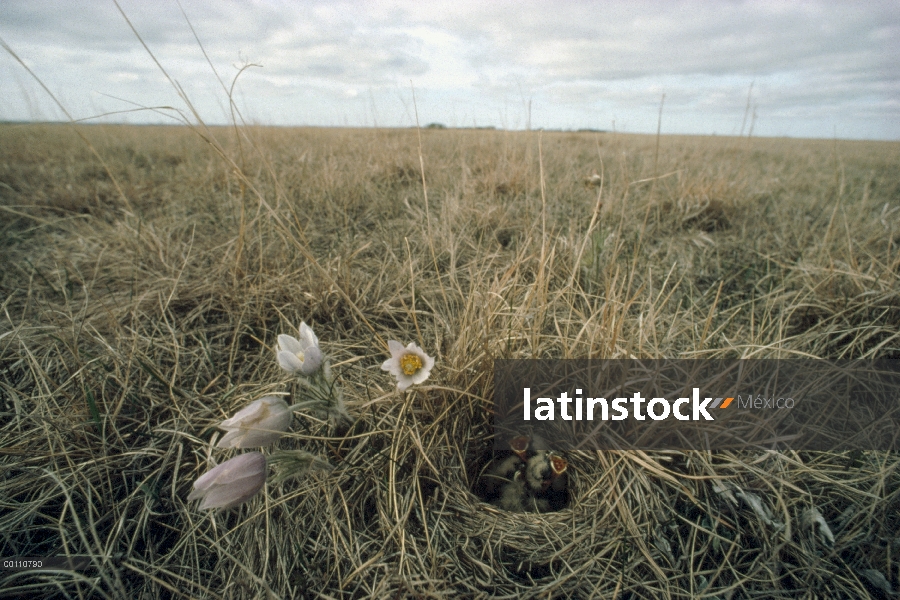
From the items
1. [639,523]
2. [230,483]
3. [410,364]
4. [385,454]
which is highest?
[410,364]

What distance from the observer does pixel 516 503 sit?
40.6 inches

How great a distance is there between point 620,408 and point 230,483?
38.6 inches

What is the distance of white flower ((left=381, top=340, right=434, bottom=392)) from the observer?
0.94 meters

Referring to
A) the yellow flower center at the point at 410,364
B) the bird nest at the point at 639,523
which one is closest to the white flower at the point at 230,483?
the bird nest at the point at 639,523

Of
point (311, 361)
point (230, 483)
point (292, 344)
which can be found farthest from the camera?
point (292, 344)

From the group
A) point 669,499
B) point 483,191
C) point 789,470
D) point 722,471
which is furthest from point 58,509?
point 483,191

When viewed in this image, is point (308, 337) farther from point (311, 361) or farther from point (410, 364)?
point (410, 364)

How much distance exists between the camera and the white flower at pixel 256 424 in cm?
85

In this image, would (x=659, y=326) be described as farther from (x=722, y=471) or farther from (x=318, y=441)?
(x=318, y=441)

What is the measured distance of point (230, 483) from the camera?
810 mm

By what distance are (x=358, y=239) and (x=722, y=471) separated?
187 cm

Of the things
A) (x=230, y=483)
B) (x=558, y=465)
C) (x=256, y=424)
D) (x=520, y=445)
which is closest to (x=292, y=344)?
(x=256, y=424)

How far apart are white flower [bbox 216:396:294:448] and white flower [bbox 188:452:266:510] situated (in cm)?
4

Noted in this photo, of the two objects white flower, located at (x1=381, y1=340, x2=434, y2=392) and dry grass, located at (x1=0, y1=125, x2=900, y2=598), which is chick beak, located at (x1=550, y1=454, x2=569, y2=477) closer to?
dry grass, located at (x1=0, y1=125, x2=900, y2=598)
